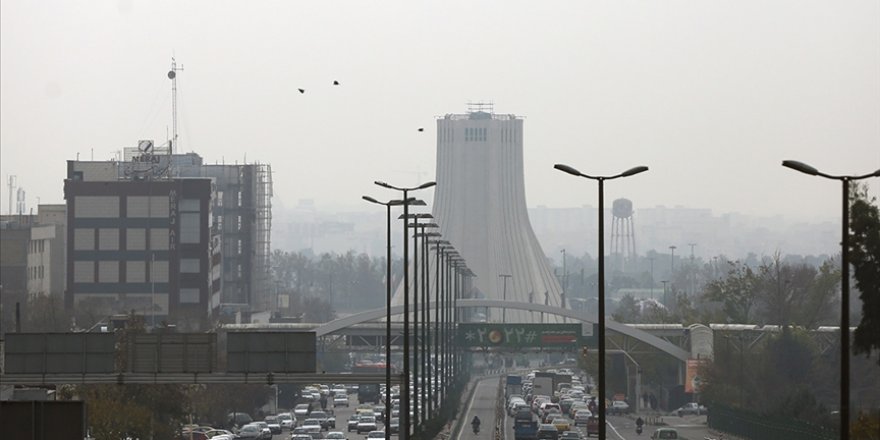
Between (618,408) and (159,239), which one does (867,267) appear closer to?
(618,408)

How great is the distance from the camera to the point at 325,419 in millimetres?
91062

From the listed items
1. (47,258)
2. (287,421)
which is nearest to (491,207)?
(47,258)

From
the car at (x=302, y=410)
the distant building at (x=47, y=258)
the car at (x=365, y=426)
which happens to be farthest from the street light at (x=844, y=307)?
the distant building at (x=47, y=258)

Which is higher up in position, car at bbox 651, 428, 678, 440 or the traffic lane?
car at bbox 651, 428, 678, 440

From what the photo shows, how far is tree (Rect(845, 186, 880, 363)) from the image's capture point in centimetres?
5197

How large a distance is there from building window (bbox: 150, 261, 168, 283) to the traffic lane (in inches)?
857

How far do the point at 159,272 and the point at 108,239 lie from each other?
3970 millimetres

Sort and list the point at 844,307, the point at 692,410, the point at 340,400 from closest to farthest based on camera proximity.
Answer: the point at 844,307, the point at 692,410, the point at 340,400

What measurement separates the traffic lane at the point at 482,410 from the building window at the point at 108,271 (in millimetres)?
24664

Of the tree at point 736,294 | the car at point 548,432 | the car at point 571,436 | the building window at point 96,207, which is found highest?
the building window at point 96,207

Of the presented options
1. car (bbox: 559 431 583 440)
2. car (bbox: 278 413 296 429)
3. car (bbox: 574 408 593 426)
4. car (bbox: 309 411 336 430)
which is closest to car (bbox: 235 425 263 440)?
car (bbox: 278 413 296 429)

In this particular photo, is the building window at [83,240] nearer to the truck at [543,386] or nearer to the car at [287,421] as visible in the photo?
the truck at [543,386]

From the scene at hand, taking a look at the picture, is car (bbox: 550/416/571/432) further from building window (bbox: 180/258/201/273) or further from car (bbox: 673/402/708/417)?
building window (bbox: 180/258/201/273)

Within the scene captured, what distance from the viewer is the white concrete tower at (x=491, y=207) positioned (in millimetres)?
171375
